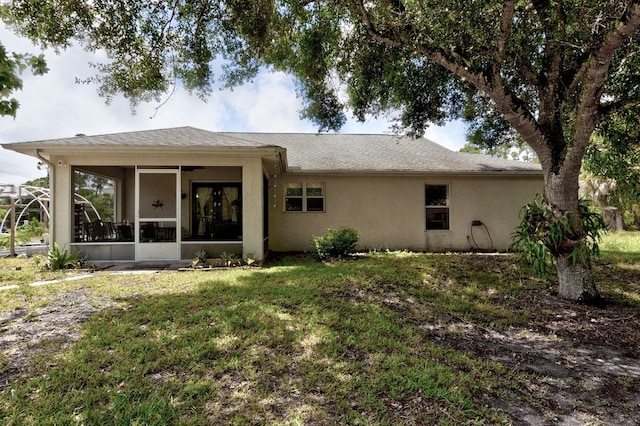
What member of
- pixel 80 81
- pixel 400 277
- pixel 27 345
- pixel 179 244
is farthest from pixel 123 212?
pixel 400 277

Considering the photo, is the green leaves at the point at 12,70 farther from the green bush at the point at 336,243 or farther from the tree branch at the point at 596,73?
the green bush at the point at 336,243

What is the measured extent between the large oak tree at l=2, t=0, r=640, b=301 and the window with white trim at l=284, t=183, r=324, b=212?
3439 mm

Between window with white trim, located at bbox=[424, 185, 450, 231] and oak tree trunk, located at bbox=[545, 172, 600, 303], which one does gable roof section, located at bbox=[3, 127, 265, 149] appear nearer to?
oak tree trunk, located at bbox=[545, 172, 600, 303]

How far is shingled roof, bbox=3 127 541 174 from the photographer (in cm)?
780

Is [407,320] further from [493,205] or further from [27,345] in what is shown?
[493,205]

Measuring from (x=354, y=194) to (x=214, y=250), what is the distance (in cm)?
486

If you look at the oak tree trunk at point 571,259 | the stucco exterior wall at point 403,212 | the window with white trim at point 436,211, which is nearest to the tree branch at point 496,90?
the oak tree trunk at point 571,259

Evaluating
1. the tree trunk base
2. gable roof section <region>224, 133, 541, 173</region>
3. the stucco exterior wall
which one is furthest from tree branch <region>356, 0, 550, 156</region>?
the stucco exterior wall

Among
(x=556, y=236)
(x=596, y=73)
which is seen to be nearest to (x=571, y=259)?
(x=556, y=236)

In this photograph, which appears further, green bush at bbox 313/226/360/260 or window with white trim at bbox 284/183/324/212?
window with white trim at bbox 284/183/324/212

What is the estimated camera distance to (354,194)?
36.3 ft

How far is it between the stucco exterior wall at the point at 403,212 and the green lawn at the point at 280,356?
4.95 m

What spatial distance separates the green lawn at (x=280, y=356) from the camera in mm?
2512

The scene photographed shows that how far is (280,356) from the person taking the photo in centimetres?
333
